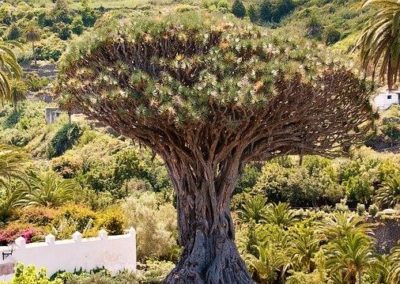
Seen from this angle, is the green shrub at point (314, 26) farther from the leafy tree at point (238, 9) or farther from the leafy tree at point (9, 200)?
the leafy tree at point (9, 200)

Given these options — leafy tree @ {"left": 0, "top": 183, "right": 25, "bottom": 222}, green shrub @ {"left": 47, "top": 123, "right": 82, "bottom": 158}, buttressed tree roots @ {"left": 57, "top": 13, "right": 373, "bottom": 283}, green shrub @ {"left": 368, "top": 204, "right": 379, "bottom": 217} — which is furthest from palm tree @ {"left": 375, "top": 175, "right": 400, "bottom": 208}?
green shrub @ {"left": 47, "top": 123, "right": 82, "bottom": 158}

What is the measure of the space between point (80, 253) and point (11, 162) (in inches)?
256

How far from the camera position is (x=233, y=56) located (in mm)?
17312

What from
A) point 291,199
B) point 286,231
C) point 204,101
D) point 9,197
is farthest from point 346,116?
point 291,199

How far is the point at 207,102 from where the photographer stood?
16.5 m

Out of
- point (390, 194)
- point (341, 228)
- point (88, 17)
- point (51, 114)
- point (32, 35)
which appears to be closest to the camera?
point (341, 228)

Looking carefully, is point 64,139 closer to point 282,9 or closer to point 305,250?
point 305,250

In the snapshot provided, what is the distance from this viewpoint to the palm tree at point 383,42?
19.5 meters

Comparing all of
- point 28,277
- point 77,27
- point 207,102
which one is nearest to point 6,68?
point 207,102

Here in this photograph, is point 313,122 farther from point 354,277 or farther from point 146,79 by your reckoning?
point 354,277

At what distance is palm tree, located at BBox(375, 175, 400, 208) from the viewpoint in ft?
116

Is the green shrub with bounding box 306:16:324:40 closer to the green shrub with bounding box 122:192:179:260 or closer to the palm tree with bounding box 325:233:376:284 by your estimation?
the green shrub with bounding box 122:192:179:260

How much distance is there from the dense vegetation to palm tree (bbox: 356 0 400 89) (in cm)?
142

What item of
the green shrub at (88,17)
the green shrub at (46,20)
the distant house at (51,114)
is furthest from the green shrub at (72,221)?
the green shrub at (88,17)
